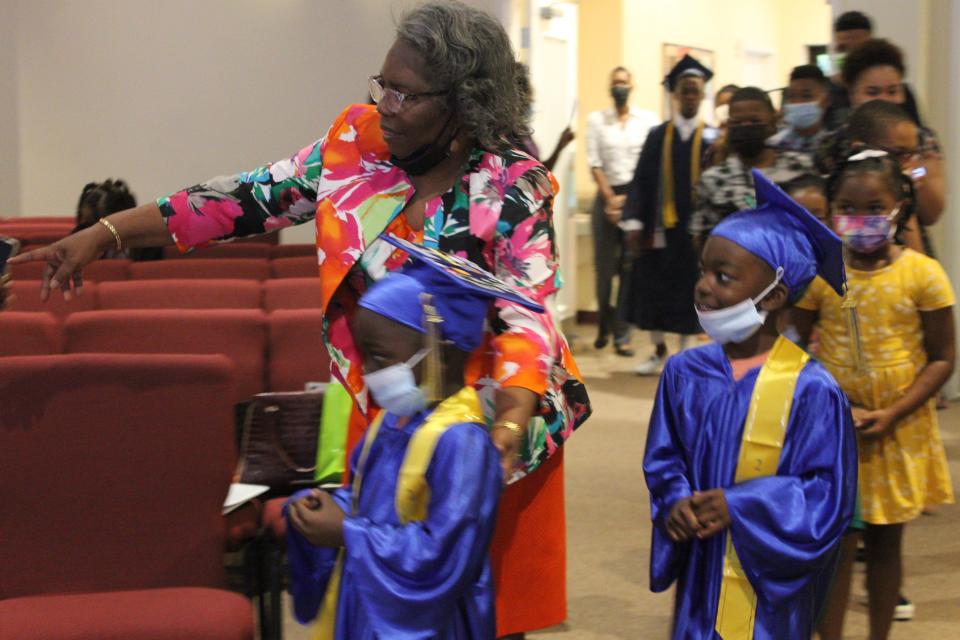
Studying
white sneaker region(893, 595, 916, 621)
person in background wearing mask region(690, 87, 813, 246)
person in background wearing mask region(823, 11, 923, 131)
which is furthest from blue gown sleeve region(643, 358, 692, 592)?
person in background wearing mask region(690, 87, 813, 246)

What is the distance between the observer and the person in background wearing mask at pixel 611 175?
29.9ft

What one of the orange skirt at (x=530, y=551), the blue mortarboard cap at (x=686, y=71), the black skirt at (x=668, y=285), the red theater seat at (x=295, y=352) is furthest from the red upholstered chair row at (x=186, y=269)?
the orange skirt at (x=530, y=551)

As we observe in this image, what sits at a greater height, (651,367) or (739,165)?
(739,165)

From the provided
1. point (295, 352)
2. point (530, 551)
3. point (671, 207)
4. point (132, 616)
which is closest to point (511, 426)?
point (530, 551)

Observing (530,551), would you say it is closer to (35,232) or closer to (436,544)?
(436,544)

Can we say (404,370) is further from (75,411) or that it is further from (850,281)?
(850,281)

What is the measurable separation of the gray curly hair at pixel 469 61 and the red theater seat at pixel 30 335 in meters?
Answer: 2.19

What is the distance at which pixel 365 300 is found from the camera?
1.97 meters

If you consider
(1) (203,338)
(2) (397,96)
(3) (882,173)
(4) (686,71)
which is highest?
(4) (686,71)

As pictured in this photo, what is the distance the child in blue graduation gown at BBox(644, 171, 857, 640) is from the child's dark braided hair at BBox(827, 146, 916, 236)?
786 millimetres

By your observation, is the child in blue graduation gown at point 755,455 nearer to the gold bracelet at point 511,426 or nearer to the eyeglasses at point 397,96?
the gold bracelet at point 511,426

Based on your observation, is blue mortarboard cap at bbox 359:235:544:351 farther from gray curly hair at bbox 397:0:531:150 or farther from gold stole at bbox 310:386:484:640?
gray curly hair at bbox 397:0:531:150

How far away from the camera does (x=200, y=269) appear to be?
228 inches

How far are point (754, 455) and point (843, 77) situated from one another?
2618 millimetres
